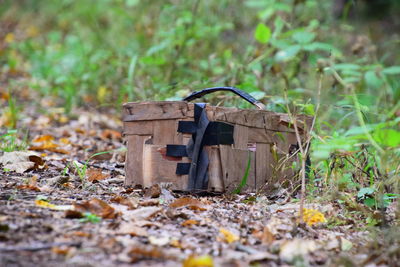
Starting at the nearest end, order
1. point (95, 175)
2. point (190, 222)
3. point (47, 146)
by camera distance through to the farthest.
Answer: point (190, 222) < point (95, 175) < point (47, 146)

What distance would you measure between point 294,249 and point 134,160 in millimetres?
1031

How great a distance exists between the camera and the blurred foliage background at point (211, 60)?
365cm

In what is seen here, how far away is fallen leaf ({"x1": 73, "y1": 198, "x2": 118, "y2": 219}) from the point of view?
170cm

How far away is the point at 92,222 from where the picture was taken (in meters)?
1.62

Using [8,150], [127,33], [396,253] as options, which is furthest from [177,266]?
[127,33]

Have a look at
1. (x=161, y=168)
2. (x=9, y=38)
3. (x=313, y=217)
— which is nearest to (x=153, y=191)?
(x=161, y=168)

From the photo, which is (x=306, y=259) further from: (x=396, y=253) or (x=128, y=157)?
(x=128, y=157)

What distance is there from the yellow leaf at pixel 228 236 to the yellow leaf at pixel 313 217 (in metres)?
0.40

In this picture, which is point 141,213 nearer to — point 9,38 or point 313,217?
point 313,217

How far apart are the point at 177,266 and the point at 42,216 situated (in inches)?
22.9

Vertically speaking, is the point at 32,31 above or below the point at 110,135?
above

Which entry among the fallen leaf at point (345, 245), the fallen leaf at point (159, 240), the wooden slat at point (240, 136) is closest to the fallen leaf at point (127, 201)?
the fallen leaf at point (159, 240)

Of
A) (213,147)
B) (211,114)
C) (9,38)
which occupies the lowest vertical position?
(213,147)

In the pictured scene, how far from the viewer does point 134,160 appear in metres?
2.29
